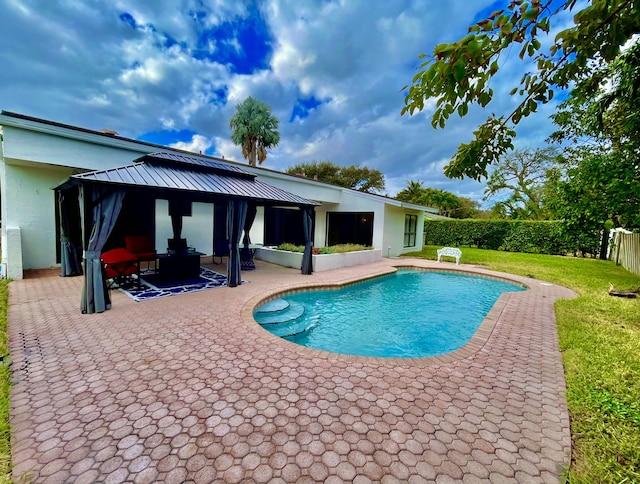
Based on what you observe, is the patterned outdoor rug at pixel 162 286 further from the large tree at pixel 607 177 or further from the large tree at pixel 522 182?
the large tree at pixel 522 182

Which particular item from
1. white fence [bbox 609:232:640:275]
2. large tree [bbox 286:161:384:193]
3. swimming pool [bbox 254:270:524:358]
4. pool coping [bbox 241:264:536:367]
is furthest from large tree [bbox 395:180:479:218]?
swimming pool [bbox 254:270:524:358]

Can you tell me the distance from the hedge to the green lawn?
10975mm

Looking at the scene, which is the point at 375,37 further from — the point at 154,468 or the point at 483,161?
the point at 154,468

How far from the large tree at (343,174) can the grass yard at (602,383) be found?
2846 cm

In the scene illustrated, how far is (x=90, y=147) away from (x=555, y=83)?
35.1 ft

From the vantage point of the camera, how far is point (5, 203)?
25.8 ft

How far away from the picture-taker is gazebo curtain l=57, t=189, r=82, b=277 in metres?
7.86

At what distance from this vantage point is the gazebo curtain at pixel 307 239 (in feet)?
32.2

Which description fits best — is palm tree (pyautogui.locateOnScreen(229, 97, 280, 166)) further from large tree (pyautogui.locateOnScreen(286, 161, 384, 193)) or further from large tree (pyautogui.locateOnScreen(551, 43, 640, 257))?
large tree (pyautogui.locateOnScreen(551, 43, 640, 257))

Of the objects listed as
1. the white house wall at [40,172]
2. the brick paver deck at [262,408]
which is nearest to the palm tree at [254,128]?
the white house wall at [40,172]

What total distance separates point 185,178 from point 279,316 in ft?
15.6

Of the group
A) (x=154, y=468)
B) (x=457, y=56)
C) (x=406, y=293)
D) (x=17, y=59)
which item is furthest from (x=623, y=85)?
(x=17, y=59)

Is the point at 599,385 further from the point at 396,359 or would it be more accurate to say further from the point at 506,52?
the point at 506,52

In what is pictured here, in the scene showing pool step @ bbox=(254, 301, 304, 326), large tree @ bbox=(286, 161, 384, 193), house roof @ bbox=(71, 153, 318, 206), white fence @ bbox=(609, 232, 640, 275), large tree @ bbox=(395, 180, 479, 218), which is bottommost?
pool step @ bbox=(254, 301, 304, 326)
